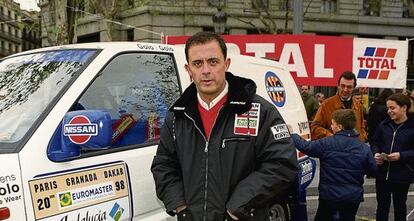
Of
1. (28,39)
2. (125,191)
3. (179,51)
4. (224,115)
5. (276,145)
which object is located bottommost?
(125,191)

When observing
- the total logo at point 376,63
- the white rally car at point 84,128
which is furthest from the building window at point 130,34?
the white rally car at point 84,128

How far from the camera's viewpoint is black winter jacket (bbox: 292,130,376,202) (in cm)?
446

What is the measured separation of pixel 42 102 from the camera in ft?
9.69

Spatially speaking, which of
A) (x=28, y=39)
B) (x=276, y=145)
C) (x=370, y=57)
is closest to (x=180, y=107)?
(x=276, y=145)

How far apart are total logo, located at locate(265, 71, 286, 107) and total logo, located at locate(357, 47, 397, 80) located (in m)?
4.69

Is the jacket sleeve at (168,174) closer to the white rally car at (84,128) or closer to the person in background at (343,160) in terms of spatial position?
the white rally car at (84,128)

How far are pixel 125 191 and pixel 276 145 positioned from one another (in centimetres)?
113

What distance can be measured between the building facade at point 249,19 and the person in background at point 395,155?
2176cm

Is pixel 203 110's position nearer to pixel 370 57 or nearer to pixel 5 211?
pixel 5 211

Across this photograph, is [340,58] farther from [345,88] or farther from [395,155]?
[395,155]

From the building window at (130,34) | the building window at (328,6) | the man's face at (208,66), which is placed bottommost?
the man's face at (208,66)

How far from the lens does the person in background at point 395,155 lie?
5.08 m

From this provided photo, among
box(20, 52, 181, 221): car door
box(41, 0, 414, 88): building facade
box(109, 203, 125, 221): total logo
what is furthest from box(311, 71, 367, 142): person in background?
box(41, 0, 414, 88): building facade

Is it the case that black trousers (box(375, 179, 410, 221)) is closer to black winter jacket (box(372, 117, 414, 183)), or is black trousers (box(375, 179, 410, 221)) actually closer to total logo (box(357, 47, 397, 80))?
black winter jacket (box(372, 117, 414, 183))
